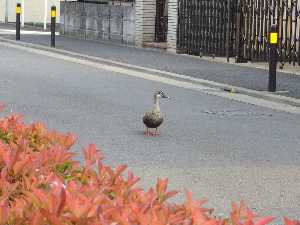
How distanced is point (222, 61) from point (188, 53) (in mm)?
2744

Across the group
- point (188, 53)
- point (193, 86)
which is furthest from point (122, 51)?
point (193, 86)

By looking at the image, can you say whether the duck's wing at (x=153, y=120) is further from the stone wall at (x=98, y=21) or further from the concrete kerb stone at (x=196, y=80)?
the stone wall at (x=98, y=21)

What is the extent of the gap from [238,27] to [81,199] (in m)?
23.3

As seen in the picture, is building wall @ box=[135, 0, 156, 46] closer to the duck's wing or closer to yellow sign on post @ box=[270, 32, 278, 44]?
yellow sign on post @ box=[270, 32, 278, 44]

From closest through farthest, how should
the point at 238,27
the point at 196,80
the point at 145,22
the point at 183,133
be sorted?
1. the point at 183,133
2. the point at 196,80
3. the point at 238,27
4. the point at 145,22

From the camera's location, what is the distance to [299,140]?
12.5 m

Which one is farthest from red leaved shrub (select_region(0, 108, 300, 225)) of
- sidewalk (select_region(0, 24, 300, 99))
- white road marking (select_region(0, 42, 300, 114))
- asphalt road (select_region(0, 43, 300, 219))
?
sidewalk (select_region(0, 24, 300, 99))

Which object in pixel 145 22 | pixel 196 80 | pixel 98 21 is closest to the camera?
pixel 196 80

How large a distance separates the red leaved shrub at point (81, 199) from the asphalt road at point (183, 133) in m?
3.63

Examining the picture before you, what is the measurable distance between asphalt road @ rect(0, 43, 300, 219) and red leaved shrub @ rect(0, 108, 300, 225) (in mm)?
3632

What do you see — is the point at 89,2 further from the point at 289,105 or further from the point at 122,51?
the point at 289,105

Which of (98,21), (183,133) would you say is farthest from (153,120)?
(98,21)

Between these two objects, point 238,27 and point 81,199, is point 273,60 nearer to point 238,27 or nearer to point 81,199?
point 238,27

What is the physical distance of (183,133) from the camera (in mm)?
12844
